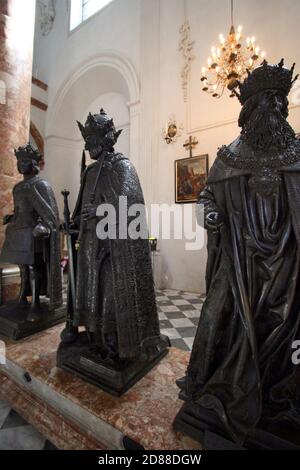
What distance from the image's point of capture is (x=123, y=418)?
142 centimetres

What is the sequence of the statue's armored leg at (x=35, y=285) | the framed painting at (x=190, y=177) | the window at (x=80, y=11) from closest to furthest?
the statue's armored leg at (x=35, y=285) < the framed painting at (x=190, y=177) < the window at (x=80, y=11)

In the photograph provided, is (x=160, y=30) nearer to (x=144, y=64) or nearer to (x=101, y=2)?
(x=144, y=64)

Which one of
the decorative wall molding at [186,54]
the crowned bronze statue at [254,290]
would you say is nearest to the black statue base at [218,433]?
the crowned bronze statue at [254,290]

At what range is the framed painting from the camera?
219 inches

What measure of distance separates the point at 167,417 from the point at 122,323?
0.59 metres

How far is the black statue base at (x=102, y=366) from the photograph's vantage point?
164 cm

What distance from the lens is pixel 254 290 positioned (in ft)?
4.20

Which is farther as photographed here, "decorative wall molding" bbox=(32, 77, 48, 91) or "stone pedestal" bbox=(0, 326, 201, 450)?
"decorative wall molding" bbox=(32, 77, 48, 91)

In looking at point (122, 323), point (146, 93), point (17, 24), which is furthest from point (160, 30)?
point (122, 323)

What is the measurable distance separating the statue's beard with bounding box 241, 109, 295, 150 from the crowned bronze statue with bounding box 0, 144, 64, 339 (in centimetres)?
199

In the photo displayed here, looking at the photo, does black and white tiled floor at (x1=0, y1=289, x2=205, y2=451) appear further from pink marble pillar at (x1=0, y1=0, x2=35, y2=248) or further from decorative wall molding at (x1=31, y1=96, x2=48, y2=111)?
decorative wall molding at (x1=31, y1=96, x2=48, y2=111)

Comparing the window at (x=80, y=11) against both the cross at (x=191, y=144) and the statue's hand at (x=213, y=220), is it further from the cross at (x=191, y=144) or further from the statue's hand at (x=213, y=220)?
the statue's hand at (x=213, y=220)

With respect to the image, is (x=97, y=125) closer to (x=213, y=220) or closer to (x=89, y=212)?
(x=89, y=212)

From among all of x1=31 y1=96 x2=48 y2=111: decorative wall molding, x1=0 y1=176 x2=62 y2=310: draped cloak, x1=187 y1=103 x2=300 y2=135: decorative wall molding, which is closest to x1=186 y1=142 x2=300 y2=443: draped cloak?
x1=0 y1=176 x2=62 y2=310: draped cloak
